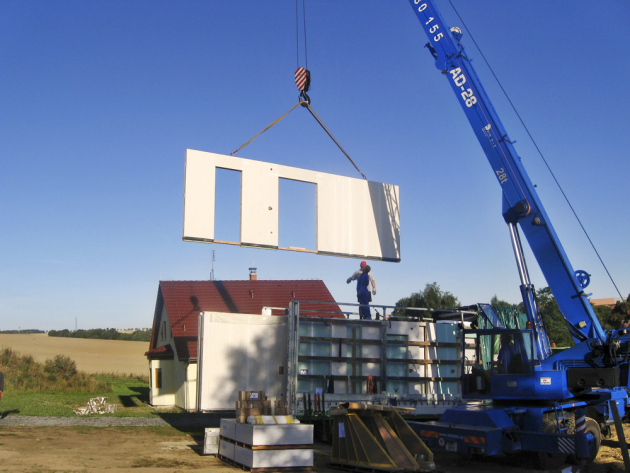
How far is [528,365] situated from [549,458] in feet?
5.53

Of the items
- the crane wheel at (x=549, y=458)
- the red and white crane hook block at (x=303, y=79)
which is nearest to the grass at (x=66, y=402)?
the red and white crane hook block at (x=303, y=79)

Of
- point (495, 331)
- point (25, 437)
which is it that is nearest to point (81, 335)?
point (25, 437)

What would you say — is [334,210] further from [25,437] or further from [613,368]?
[25,437]

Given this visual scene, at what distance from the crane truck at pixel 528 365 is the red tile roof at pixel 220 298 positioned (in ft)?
38.0

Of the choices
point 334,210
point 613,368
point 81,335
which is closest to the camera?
point 613,368

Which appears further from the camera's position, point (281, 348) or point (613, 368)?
point (281, 348)

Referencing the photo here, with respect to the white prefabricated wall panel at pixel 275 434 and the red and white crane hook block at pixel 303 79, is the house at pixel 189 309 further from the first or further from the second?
the white prefabricated wall panel at pixel 275 434

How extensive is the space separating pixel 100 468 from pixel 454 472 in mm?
6053

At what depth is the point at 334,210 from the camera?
15.4 m

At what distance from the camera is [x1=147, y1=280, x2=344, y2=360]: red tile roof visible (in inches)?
936

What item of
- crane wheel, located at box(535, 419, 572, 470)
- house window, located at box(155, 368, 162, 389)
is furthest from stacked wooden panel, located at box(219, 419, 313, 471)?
house window, located at box(155, 368, 162, 389)

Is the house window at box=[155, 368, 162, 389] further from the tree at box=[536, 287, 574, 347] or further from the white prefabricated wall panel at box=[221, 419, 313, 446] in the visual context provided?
Answer: the tree at box=[536, 287, 574, 347]

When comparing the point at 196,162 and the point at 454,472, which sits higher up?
the point at 196,162

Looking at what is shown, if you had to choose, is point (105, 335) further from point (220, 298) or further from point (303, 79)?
point (303, 79)
